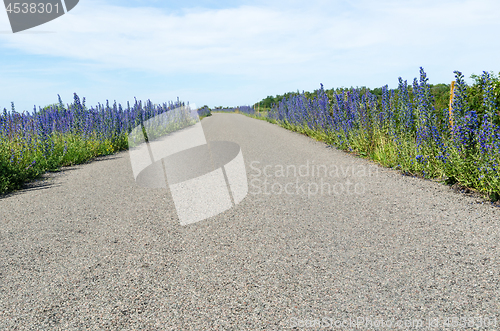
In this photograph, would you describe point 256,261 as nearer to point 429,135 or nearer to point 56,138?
point 429,135

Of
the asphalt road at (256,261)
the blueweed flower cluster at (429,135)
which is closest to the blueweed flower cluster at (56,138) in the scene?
the asphalt road at (256,261)

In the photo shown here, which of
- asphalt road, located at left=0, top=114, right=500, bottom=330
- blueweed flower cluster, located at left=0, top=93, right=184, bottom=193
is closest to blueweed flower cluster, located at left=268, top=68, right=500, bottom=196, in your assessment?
asphalt road, located at left=0, top=114, right=500, bottom=330

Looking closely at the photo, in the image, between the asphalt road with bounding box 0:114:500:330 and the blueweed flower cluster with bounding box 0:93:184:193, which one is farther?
the blueweed flower cluster with bounding box 0:93:184:193

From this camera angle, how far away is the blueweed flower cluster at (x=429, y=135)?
4.84m

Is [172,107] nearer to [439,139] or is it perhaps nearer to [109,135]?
[109,135]

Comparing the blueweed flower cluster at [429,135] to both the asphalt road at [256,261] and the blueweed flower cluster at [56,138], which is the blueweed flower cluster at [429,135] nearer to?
the asphalt road at [256,261]

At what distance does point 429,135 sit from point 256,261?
4427 mm

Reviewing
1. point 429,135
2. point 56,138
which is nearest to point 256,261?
point 429,135

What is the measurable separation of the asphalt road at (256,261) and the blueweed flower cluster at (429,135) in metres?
0.45

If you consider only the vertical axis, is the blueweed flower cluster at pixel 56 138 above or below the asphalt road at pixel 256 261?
above

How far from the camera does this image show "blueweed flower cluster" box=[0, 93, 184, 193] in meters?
7.12

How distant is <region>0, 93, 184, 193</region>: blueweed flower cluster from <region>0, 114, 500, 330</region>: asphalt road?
1.66 meters

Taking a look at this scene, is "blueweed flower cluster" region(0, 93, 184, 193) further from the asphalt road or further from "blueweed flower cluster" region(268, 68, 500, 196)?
"blueweed flower cluster" region(268, 68, 500, 196)

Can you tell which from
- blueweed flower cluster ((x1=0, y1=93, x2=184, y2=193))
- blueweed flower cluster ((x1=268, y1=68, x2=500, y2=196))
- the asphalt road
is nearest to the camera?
the asphalt road
